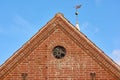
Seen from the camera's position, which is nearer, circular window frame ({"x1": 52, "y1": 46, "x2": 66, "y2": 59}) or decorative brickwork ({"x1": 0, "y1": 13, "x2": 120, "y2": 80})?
decorative brickwork ({"x1": 0, "y1": 13, "x2": 120, "y2": 80})

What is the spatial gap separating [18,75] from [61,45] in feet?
12.0

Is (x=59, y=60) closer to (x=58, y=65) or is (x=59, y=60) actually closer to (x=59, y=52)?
(x=58, y=65)

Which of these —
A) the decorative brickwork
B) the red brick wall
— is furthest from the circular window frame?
the red brick wall

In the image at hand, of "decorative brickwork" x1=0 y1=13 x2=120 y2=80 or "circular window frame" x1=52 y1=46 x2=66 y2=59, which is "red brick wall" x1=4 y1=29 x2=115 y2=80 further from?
"circular window frame" x1=52 y1=46 x2=66 y2=59

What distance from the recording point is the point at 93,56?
83.3ft

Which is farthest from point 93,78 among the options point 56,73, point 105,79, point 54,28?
point 54,28

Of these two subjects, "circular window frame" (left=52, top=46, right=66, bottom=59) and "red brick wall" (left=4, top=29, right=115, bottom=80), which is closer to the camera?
"red brick wall" (left=4, top=29, right=115, bottom=80)

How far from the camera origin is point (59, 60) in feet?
83.5

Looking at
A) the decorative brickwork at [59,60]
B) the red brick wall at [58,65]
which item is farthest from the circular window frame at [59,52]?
the red brick wall at [58,65]

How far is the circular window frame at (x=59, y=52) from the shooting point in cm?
2553

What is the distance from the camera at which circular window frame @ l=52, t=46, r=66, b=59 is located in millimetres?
25531

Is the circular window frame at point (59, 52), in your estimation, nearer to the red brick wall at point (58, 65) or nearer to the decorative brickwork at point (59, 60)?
the decorative brickwork at point (59, 60)

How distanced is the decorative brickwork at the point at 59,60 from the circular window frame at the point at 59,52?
0.07 m

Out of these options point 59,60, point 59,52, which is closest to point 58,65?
point 59,60
